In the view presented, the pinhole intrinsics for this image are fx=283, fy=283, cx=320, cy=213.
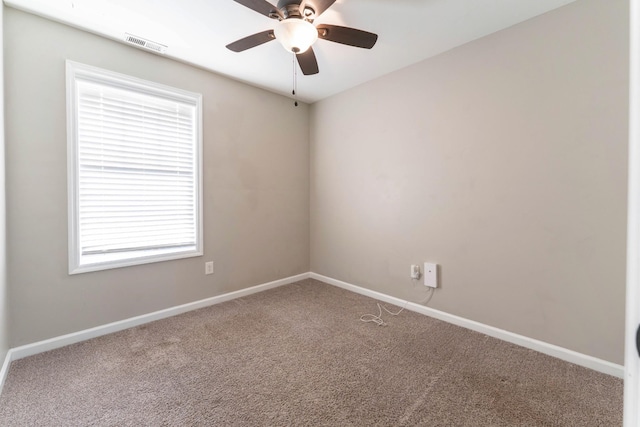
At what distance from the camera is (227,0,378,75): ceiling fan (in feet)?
5.39

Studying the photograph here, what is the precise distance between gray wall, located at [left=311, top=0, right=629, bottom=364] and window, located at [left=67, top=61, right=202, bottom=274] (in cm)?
187

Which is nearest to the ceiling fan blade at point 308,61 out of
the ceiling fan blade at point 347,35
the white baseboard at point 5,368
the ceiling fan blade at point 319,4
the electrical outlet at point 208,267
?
the ceiling fan blade at point 347,35

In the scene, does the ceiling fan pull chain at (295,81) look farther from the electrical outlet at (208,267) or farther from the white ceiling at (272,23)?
the electrical outlet at (208,267)

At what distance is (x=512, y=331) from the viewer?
7.17ft

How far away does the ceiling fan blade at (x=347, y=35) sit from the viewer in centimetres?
178

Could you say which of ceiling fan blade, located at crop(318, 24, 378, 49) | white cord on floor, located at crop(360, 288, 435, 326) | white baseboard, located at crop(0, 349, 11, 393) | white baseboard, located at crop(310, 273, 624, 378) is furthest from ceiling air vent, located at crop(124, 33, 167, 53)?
white baseboard, located at crop(310, 273, 624, 378)

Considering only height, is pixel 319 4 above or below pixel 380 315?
above

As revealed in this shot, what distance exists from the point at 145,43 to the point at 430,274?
125 inches

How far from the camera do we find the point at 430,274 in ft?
8.60

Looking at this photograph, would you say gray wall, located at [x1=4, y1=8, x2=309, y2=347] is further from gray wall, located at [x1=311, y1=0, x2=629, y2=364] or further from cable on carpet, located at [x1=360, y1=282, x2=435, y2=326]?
cable on carpet, located at [x1=360, y1=282, x2=435, y2=326]

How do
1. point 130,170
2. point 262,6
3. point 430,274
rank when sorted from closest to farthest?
point 262,6
point 130,170
point 430,274

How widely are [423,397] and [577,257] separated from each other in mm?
1400

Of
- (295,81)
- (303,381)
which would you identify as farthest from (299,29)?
(303,381)

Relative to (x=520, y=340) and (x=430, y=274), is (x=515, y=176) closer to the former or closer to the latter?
(x=430, y=274)
